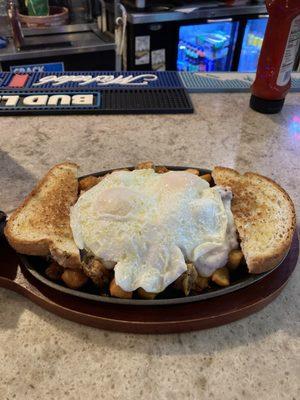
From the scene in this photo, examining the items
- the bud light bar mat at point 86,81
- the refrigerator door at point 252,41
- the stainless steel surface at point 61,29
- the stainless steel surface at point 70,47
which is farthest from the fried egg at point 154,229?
the refrigerator door at point 252,41

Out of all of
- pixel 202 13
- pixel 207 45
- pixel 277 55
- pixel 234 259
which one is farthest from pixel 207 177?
pixel 207 45

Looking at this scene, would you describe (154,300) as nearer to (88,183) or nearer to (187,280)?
(187,280)

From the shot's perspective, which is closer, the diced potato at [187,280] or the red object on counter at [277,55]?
the diced potato at [187,280]

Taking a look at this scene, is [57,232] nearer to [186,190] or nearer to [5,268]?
[5,268]

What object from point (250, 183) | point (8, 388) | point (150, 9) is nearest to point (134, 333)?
point (8, 388)

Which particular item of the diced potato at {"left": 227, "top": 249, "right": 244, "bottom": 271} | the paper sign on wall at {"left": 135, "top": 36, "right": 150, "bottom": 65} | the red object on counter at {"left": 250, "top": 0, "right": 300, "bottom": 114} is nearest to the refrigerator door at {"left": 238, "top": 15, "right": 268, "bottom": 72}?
the paper sign on wall at {"left": 135, "top": 36, "right": 150, "bottom": 65}

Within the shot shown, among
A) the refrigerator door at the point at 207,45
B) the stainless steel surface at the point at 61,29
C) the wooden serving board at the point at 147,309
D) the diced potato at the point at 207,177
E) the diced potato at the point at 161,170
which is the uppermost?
the diced potato at the point at 161,170

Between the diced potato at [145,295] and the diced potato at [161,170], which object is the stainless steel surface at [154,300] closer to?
the diced potato at [145,295]

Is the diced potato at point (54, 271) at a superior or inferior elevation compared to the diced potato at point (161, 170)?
inferior
